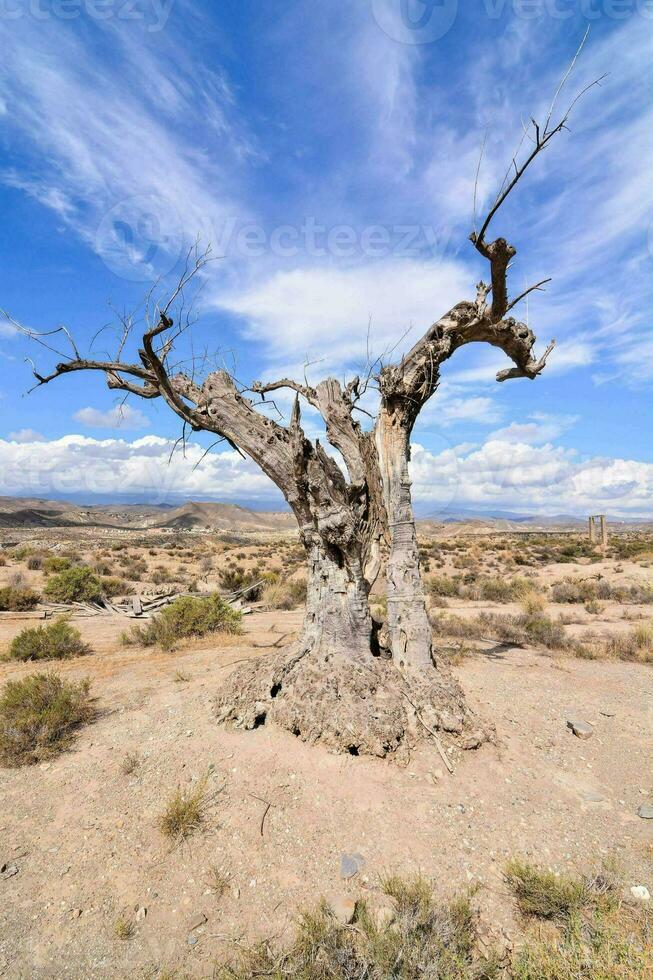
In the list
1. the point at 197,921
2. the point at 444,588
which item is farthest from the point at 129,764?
the point at 444,588

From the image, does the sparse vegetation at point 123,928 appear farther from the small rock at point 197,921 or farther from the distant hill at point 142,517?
the distant hill at point 142,517

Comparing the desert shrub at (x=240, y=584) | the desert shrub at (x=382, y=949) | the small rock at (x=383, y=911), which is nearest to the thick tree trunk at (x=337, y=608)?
the small rock at (x=383, y=911)

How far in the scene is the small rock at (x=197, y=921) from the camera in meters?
3.05

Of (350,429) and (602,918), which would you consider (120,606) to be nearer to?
(350,429)

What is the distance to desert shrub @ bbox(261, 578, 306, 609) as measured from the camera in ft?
47.3

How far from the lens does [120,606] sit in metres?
14.0

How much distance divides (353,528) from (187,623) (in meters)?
6.01

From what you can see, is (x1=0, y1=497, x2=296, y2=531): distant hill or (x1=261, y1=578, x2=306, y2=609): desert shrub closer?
(x1=261, y1=578, x2=306, y2=609): desert shrub

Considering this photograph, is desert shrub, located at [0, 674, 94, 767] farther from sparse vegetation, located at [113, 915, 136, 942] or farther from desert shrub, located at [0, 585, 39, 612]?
desert shrub, located at [0, 585, 39, 612]

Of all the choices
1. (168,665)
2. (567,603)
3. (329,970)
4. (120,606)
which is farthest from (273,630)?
(567,603)

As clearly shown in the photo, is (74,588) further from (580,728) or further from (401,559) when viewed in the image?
(580,728)

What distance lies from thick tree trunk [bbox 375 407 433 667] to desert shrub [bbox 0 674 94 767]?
400 cm

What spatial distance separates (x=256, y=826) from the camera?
395 cm

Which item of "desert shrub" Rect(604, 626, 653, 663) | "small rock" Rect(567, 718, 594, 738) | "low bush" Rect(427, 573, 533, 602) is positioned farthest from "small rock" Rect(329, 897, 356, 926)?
"low bush" Rect(427, 573, 533, 602)
